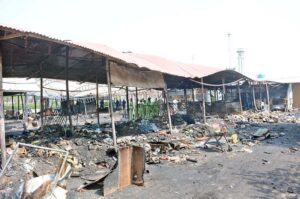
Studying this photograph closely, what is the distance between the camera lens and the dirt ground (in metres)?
6.24

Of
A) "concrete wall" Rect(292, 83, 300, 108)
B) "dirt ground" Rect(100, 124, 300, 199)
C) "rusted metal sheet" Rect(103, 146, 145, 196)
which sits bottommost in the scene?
"dirt ground" Rect(100, 124, 300, 199)

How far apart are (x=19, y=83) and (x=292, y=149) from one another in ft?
53.8

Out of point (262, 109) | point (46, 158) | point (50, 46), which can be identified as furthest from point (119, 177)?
point (262, 109)

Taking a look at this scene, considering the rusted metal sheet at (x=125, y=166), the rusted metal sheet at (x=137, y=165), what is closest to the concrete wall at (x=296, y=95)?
the rusted metal sheet at (x=137, y=165)

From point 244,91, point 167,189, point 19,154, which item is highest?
point 244,91

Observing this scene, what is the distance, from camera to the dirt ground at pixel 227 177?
20.5 ft

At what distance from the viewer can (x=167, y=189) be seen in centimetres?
662

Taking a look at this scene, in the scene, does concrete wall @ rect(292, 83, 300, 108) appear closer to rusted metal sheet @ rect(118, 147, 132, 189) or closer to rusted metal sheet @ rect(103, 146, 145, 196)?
rusted metal sheet @ rect(103, 146, 145, 196)

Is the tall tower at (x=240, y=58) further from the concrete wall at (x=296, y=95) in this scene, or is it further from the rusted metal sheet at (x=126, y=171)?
the rusted metal sheet at (x=126, y=171)

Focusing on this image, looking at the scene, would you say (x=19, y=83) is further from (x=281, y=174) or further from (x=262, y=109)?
(x=262, y=109)

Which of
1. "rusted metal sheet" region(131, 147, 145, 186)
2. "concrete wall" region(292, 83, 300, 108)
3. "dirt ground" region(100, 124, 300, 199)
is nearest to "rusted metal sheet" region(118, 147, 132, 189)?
"rusted metal sheet" region(131, 147, 145, 186)

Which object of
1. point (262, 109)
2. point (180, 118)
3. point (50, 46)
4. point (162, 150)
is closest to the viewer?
point (50, 46)

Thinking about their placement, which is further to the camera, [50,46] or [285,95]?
[285,95]

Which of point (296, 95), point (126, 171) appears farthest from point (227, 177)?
point (296, 95)
